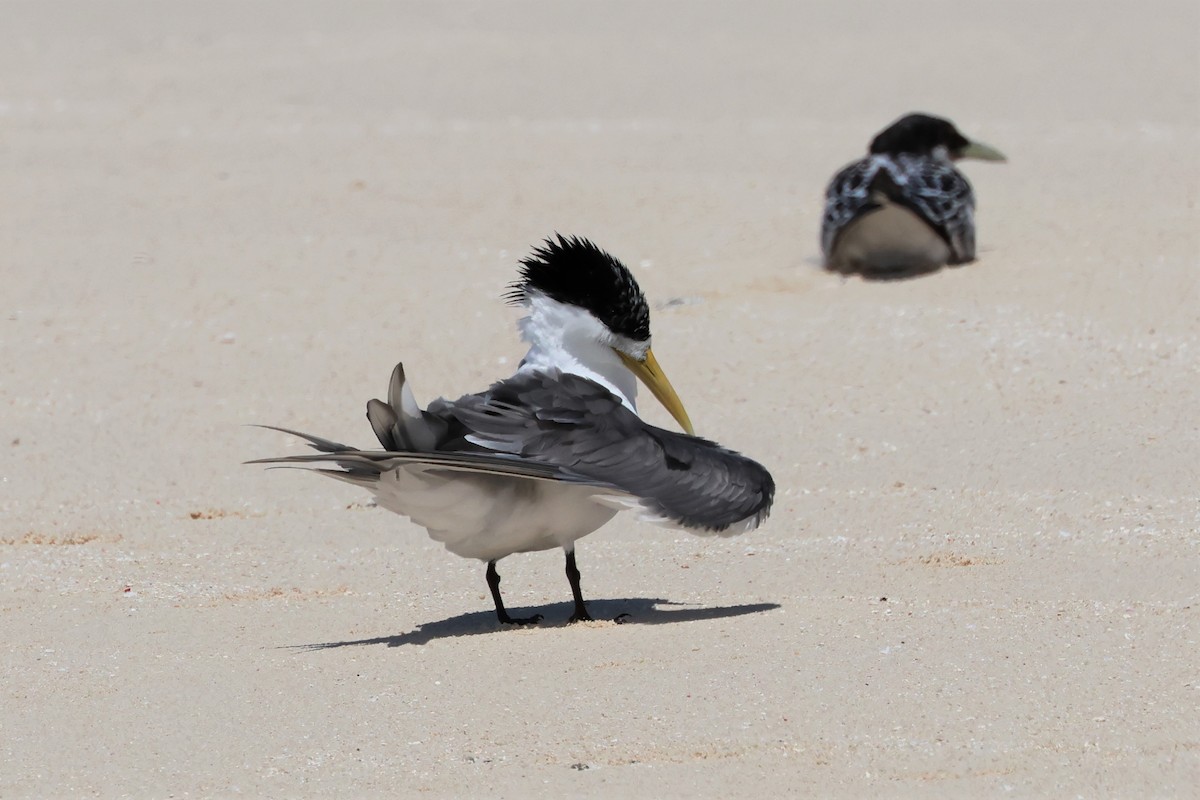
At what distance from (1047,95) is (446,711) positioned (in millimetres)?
10562

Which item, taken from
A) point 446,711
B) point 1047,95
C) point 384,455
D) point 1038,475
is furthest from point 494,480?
point 1047,95

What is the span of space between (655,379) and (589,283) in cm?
45

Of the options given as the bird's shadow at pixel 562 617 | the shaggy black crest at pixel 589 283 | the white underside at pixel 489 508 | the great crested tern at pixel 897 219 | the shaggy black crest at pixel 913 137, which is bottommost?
the bird's shadow at pixel 562 617

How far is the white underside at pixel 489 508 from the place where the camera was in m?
4.37

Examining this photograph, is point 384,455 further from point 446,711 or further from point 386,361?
point 386,361

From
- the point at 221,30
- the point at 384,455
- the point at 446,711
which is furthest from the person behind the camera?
the point at 221,30

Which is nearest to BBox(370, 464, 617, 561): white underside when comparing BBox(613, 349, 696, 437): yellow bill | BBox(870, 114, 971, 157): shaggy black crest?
BBox(613, 349, 696, 437): yellow bill

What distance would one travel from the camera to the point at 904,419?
675 cm

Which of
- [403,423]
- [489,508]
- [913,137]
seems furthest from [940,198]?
[403,423]

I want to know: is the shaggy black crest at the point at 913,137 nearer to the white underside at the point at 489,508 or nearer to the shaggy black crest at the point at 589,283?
the shaggy black crest at the point at 589,283

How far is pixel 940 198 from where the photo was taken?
29.4 feet

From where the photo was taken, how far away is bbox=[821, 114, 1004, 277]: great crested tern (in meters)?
8.86

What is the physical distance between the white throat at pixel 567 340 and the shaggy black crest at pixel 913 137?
5.08 m

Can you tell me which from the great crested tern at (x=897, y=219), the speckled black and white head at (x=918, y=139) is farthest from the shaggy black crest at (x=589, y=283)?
the speckled black and white head at (x=918, y=139)
